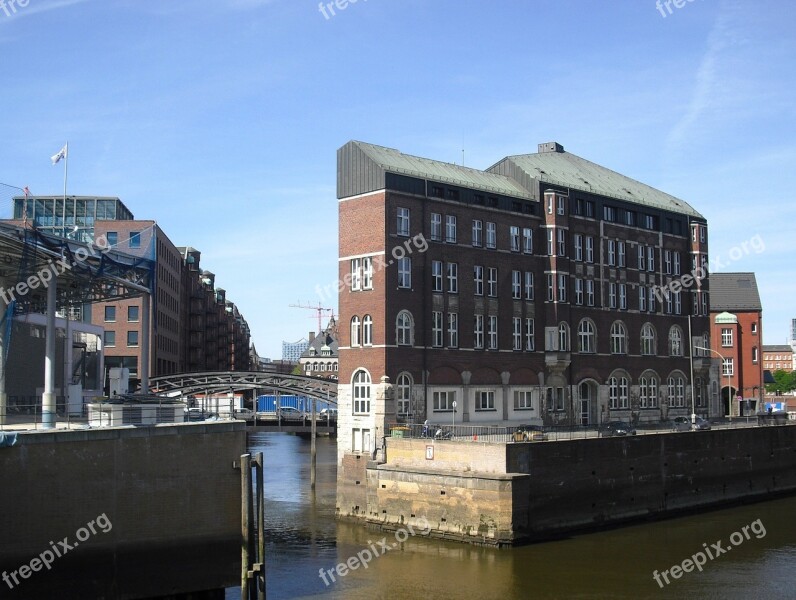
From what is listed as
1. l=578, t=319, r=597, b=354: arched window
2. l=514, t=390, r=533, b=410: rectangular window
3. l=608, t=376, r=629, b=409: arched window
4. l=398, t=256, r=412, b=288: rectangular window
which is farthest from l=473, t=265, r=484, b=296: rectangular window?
l=608, t=376, r=629, b=409: arched window

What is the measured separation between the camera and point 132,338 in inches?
3974

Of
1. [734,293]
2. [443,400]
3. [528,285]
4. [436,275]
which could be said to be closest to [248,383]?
[443,400]

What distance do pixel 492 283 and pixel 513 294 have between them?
2.23m

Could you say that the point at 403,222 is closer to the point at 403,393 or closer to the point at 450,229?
the point at 450,229

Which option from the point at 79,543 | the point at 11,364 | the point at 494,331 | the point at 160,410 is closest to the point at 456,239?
the point at 494,331

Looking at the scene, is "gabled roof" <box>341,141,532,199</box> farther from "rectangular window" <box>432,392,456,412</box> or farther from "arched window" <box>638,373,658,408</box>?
"arched window" <box>638,373,658,408</box>

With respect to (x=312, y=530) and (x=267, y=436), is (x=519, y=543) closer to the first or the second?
(x=312, y=530)

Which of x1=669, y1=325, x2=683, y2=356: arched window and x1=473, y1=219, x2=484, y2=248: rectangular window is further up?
x1=473, y1=219, x2=484, y2=248: rectangular window

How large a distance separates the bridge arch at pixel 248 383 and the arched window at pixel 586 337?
19.3 metres

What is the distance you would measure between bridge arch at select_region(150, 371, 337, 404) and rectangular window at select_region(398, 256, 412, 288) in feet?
61.7

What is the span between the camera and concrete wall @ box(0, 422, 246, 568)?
90.8 feet

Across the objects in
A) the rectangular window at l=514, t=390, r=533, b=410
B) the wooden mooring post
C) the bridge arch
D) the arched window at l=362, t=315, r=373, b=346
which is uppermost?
the arched window at l=362, t=315, r=373, b=346

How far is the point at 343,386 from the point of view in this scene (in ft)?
189

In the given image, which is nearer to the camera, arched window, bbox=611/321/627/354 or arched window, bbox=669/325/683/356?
arched window, bbox=611/321/627/354
